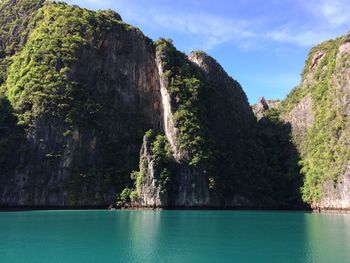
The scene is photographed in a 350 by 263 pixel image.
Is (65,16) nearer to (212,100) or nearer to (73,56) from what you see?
(73,56)

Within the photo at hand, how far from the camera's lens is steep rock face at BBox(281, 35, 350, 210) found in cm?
7512

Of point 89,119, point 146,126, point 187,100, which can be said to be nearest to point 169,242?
point 89,119

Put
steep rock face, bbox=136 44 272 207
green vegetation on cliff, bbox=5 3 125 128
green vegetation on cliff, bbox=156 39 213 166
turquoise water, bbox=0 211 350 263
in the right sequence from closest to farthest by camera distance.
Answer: turquoise water, bbox=0 211 350 263 < steep rock face, bbox=136 44 272 207 < green vegetation on cliff, bbox=5 3 125 128 < green vegetation on cliff, bbox=156 39 213 166

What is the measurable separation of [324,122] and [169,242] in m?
59.9

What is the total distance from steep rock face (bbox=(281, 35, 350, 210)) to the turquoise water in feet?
102

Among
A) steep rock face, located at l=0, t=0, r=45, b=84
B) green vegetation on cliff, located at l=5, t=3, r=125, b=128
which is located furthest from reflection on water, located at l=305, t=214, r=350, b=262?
steep rock face, located at l=0, t=0, r=45, b=84

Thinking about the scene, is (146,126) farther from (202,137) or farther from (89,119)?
(202,137)

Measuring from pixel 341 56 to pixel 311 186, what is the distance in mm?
26947

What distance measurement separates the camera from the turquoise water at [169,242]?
28.0 m

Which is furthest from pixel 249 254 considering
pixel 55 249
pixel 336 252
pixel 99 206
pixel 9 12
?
pixel 9 12

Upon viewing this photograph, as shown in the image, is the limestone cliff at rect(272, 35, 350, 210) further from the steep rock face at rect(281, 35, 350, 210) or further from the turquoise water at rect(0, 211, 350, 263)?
the turquoise water at rect(0, 211, 350, 263)

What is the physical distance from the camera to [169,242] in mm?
34000

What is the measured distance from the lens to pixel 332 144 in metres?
80.2

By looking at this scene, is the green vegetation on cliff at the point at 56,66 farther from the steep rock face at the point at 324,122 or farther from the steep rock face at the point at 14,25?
the steep rock face at the point at 324,122
